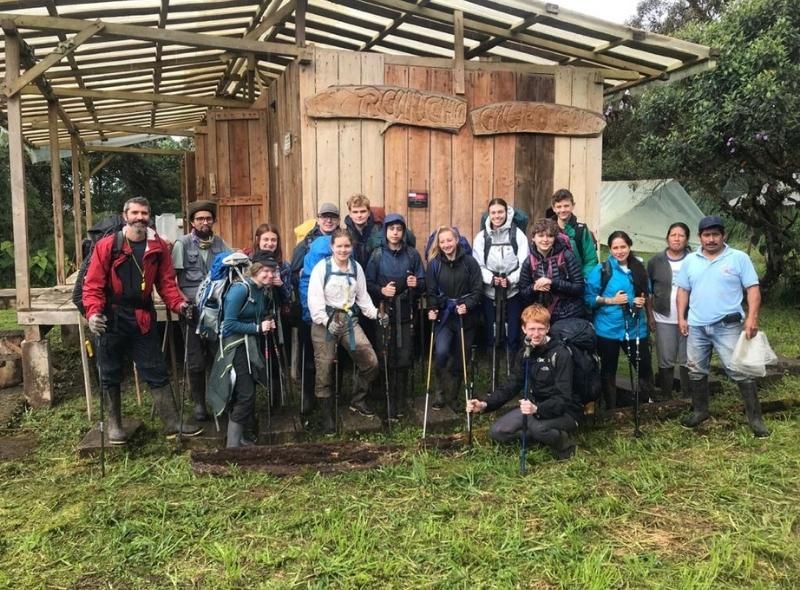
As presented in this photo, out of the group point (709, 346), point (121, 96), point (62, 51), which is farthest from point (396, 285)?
point (121, 96)

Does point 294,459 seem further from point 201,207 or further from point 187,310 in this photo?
point 201,207

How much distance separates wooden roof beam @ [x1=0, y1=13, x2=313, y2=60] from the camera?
545cm

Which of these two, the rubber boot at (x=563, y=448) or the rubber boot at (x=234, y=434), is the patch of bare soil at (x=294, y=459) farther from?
the rubber boot at (x=563, y=448)

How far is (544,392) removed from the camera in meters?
4.79

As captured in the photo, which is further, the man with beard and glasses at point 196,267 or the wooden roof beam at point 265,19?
the wooden roof beam at point 265,19

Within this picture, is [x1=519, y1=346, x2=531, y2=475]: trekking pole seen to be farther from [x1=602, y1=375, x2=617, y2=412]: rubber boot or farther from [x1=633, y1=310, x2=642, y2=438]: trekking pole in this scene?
[x1=602, y1=375, x2=617, y2=412]: rubber boot

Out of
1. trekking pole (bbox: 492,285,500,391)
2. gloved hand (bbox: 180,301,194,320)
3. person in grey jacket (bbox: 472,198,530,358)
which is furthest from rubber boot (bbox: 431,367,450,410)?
gloved hand (bbox: 180,301,194,320)

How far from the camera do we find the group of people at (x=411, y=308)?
4754 millimetres

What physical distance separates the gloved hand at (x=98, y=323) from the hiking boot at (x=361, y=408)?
2005 millimetres

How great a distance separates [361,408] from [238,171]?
171 inches

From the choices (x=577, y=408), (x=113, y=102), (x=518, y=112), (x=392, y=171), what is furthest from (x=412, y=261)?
(x=113, y=102)

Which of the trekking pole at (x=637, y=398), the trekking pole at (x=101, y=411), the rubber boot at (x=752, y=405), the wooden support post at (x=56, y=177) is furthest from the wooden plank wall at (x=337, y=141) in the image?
the wooden support post at (x=56, y=177)

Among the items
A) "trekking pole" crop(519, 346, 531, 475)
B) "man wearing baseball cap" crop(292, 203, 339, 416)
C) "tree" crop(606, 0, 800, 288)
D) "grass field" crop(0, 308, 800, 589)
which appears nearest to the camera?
"grass field" crop(0, 308, 800, 589)

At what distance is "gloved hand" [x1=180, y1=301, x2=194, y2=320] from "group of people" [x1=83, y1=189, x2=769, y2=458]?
0.01m
